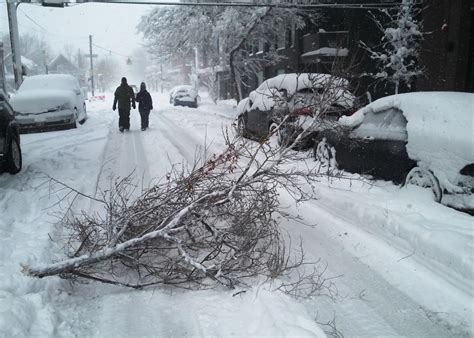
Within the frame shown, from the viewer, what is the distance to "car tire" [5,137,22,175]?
307 inches

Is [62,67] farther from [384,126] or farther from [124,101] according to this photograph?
[384,126]

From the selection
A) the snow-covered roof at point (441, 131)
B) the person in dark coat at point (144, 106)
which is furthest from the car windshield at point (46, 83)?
the snow-covered roof at point (441, 131)

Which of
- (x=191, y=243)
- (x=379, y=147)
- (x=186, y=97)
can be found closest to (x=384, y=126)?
(x=379, y=147)

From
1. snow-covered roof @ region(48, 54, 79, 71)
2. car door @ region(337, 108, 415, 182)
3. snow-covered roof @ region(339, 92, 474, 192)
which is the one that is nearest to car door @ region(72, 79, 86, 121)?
car door @ region(337, 108, 415, 182)

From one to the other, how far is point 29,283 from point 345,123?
5836 millimetres

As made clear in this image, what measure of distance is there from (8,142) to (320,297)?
6.61 m

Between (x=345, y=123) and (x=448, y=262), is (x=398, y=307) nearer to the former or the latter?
(x=448, y=262)

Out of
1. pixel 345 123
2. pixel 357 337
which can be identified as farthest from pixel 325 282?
pixel 345 123

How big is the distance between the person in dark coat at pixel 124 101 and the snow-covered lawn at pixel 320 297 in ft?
24.8

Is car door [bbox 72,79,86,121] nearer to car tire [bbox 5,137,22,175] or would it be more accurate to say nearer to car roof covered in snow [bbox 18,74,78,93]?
car roof covered in snow [bbox 18,74,78,93]

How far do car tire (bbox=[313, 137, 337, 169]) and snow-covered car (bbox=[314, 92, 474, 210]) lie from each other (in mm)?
115

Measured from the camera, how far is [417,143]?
6000 millimetres

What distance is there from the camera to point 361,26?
20.6 meters

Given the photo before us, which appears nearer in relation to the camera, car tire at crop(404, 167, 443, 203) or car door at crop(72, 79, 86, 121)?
car tire at crop(404, 167, 443, 203)
